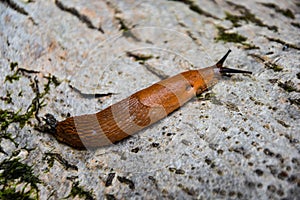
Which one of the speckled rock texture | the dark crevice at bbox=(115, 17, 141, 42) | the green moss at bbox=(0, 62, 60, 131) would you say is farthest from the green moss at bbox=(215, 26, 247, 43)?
the green moss at bbox=(0, 62, 60, 131)

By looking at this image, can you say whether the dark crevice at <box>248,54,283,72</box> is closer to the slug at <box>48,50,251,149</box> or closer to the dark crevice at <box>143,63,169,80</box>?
the slug at <box>48,50,251,149</box>

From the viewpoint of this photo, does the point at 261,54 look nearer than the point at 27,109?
No

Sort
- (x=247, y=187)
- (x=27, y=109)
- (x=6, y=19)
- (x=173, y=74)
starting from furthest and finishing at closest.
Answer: (x=6, y=19) < (x=173, y=74) < (x=27, y=109) < (x=247, y=187)

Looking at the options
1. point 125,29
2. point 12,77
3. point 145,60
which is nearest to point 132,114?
point 145,60

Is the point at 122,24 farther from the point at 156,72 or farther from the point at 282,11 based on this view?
the point at 282,11

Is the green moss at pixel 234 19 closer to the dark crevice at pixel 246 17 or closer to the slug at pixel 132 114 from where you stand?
the dark crevice at pixel 246 17

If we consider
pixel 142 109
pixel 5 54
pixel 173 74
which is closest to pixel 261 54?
pixel 173 74

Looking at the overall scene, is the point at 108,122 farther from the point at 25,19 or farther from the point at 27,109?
the point at 25,19

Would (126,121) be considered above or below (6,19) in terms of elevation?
below

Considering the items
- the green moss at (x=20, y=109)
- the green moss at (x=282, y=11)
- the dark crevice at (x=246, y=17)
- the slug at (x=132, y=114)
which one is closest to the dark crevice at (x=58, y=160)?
the slug at (x=132, y=114)
